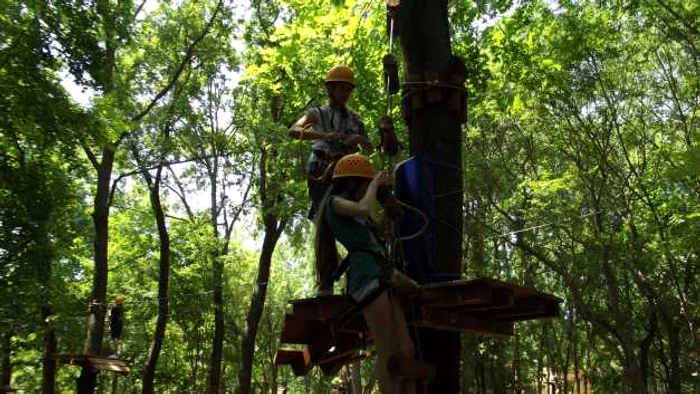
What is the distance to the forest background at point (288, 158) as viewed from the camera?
9.77 meters

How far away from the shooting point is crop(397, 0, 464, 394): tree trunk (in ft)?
14.7

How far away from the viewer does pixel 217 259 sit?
2203cm

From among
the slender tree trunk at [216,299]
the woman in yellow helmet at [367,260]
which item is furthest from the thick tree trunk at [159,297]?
the woman in yellow helmet at [367,260]

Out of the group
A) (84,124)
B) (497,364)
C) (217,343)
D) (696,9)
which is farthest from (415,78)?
(497,364)

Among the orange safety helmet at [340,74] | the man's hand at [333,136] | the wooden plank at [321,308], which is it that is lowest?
the wooden plank at [321,308]

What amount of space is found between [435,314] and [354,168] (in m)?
1.11

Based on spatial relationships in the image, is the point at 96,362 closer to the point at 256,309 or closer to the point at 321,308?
the point at 256,309

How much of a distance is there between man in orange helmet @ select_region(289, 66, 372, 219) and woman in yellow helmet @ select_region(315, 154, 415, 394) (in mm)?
787

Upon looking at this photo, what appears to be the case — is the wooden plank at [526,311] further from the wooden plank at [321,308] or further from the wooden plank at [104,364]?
the wooden plank at [104,364]

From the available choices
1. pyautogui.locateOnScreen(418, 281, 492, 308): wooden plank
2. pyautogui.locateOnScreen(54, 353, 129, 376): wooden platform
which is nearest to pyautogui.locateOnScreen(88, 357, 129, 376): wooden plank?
pyautogui.locateOnScreen(54, 353, 129, 376): wooden platform

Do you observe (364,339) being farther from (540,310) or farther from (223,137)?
(223,137)

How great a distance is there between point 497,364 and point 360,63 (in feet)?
62.3

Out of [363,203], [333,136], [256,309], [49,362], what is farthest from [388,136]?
[49,362]

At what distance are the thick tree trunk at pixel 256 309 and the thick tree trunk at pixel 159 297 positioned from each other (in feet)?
8.06
